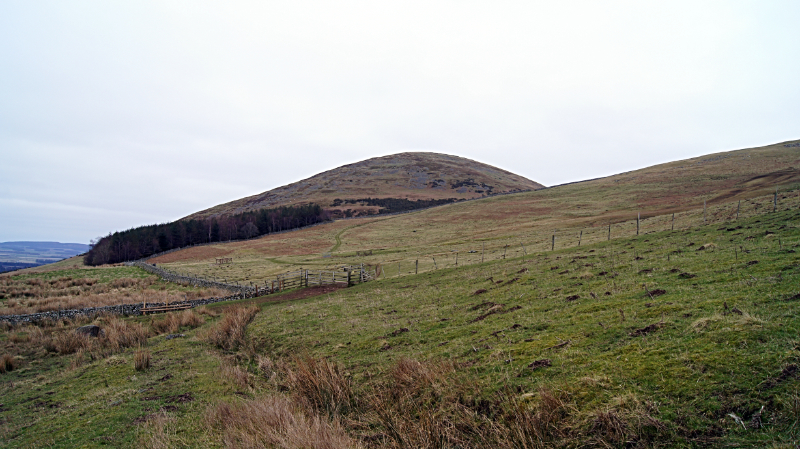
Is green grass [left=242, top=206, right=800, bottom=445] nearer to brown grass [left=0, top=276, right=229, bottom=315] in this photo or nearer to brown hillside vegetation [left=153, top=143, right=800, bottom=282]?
brown grass [left=0, top=276, right=229, bottom=315]

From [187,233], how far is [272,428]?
125 meters

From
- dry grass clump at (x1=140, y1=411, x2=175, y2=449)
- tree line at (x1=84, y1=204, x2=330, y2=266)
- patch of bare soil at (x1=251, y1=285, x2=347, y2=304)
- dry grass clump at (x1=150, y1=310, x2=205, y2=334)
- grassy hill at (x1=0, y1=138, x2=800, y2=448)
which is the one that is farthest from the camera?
tree line at (x1=84, y1=204, x2=330, y2=266)

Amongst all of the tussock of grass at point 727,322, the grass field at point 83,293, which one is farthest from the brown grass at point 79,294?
the tussock of grass at point 727,322

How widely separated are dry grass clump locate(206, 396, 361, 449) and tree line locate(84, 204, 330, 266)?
375 feet

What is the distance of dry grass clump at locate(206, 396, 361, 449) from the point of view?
6849mm

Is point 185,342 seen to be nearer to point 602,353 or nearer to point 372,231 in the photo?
point 602,353

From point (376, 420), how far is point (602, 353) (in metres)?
5.37

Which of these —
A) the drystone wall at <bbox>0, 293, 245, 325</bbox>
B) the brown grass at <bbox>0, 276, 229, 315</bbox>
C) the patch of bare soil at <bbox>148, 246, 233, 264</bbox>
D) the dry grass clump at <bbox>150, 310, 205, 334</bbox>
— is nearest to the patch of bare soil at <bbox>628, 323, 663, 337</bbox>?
the dry grass clump at <bbox>150, 310, 205, 334</bbox>

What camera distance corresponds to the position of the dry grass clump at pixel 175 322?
896 inches

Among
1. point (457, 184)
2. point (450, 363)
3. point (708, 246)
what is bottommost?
point (450, 363)

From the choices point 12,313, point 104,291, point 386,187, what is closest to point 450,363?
point 12,313

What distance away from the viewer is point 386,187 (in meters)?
194

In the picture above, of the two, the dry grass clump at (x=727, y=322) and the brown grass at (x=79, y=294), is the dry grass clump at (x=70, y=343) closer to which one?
the brown grass at (x=79, y=294)

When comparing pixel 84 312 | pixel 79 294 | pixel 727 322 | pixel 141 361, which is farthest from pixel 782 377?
pixel 79 294
